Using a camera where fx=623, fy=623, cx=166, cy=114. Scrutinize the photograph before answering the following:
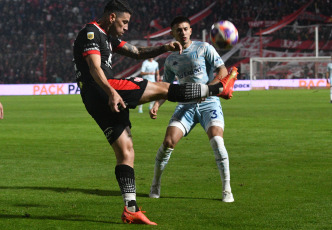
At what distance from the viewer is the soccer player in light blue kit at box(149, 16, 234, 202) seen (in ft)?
A: 24.0

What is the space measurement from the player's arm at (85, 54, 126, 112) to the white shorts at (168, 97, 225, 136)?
2.19 meters

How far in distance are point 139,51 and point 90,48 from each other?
42.8 inches

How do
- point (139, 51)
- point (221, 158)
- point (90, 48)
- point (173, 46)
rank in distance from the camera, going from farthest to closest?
point (221, 158), point (139, 51), point (173, 46), point (90, 48)

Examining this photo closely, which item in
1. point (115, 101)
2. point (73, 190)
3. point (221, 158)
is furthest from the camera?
point (73, 190)

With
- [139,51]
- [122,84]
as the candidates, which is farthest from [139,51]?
[122,84]

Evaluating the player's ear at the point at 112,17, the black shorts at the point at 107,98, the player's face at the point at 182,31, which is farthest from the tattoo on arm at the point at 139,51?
the player's face at the point at 182,31

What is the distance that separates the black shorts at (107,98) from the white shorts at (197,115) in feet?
6.07

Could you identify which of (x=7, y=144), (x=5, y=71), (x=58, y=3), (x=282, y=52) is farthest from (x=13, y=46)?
(x=7, y=144)

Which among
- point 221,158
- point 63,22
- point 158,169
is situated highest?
point 63,22

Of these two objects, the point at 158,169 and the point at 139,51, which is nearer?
the point at 139,51

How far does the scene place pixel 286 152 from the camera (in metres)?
11.8

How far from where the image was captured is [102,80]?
5480 millimetres

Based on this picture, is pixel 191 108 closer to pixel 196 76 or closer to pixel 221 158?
pixel 196 76

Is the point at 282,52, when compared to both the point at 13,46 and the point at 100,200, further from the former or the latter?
the point at 100,200
